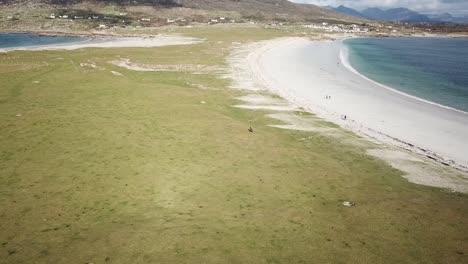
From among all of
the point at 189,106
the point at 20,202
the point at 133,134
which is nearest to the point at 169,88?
the point at 189,106

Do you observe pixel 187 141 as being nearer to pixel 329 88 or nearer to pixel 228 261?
pixel 228 261

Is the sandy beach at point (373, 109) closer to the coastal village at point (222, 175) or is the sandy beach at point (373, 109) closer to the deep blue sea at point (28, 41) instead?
the coastal village at point (222, 175)

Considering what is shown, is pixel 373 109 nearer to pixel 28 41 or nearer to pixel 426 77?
pixel 426 77

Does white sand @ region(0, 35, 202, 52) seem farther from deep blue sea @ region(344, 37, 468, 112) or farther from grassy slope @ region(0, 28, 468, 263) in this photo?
grassy slope @ region(0, 28, 468, 263)

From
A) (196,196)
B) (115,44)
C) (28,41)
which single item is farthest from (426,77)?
(28,41)

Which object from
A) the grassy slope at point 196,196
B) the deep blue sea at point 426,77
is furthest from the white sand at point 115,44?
the grassy slope at point 196,196

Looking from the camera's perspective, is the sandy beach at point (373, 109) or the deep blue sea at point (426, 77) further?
the deep blue sea at point (426, 77)

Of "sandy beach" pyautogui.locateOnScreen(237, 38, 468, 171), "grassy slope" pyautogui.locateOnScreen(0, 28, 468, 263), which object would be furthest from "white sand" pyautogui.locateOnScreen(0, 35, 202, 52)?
"grassy slope" pyautogui.locateOnScreen(0, 28, 468, 263)
